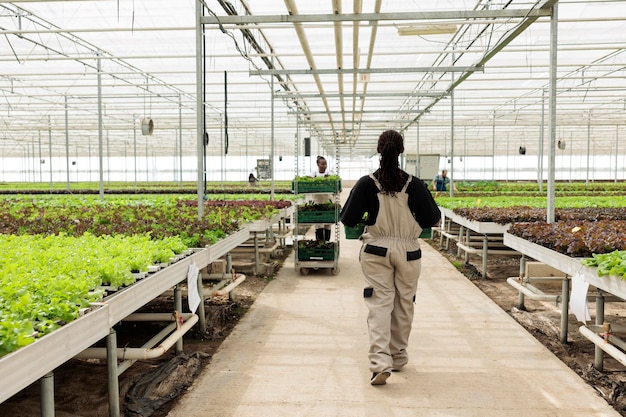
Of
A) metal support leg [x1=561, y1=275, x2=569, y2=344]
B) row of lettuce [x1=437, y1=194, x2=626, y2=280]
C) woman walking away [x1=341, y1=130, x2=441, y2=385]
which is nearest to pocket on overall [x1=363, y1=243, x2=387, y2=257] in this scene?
woman walking away [x1=341, y1=130, x2=441, y2=385]

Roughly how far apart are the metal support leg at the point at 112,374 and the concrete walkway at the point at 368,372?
0.42 metres

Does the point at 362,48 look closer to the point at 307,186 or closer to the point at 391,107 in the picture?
the point at 307,186

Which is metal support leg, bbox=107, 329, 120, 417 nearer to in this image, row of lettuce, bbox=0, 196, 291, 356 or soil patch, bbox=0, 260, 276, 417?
soil patch, bbox=0, 260, 276, 417

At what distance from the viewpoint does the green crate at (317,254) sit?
27.9ft

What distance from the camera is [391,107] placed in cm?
1842

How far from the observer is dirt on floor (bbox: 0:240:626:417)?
3.55 meters

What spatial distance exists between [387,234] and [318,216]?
15.8ft

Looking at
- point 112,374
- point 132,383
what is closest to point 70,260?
point 112,374

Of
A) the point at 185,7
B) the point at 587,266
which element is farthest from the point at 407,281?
the point at 185,7

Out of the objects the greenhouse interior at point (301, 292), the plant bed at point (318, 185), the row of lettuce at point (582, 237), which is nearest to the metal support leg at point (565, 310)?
the greenhouse interior at point (301, 292)

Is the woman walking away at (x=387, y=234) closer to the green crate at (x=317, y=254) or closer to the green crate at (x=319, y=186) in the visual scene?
the green crate at (x=317, y=254)

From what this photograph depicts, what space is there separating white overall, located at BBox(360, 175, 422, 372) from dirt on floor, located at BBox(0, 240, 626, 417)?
4.77 ft

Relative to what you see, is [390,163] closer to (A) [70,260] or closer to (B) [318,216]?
(A) [70,260]

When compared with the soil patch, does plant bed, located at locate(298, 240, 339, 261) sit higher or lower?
higher
